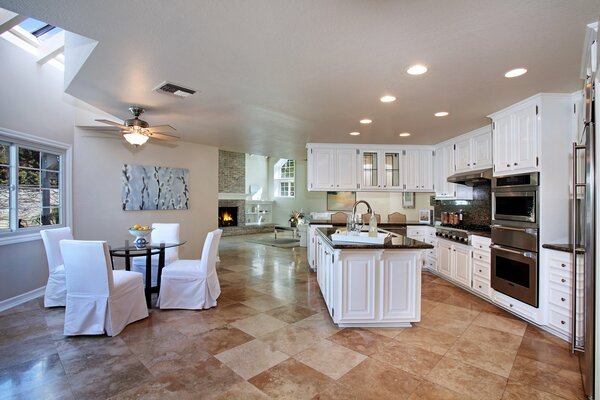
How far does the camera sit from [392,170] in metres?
5.87

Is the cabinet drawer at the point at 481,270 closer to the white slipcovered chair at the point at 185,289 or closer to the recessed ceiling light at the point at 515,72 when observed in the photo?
the recessed ceiling light at the point at 515,72

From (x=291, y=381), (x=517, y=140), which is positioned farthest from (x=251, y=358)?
(x=517, y=140)

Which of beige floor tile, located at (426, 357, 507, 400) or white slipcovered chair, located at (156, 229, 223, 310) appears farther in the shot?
white slipcovered chair, located at (156, 229, 223, 310)

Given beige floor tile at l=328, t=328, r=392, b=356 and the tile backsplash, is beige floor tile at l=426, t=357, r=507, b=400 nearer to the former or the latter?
beige floor tile at l=328, t=328, r=392, b=356

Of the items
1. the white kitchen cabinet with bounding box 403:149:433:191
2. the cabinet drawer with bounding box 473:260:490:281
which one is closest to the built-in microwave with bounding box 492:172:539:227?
the cabinet drawer with bounding box 473:260:490:281

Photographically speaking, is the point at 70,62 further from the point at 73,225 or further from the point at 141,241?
the point at 73,225

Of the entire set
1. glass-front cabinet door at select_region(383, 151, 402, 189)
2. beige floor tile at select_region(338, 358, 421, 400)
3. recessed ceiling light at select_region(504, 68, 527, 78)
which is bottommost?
beige floor tile at select_region(338, 358, 421, 400)

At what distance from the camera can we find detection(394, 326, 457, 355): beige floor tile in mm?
2725

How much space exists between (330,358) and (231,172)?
9855 millimetres

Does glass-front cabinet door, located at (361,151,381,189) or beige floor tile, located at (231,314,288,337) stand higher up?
glass-front cabinet door, located at (361,151,381,189)

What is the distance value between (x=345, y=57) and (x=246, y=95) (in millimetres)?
1279

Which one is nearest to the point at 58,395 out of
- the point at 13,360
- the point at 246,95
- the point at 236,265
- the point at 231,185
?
the point at 13,360

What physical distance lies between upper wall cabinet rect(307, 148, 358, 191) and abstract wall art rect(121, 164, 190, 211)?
99.8 inches

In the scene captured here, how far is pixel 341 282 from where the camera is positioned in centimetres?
309
